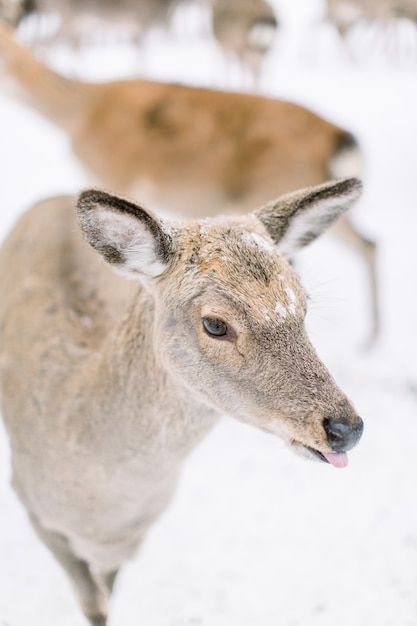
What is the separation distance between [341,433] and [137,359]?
0.65m

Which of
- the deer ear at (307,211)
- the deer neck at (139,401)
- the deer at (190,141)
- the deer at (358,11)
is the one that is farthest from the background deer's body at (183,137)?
the deer at (358,11)

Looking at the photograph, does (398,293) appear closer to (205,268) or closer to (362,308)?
(362,308)

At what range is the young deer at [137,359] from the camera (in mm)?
1652

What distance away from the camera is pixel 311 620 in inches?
104

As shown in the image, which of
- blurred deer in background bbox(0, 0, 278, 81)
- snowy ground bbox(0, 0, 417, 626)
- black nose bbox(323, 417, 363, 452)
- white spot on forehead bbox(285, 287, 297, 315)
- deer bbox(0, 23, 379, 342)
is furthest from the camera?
blurred deer in background bbox(0, 0, 278, 81)

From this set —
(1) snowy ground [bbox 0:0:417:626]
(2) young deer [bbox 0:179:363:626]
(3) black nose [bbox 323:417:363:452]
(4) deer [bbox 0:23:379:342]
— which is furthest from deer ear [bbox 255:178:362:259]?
(4) deer [bbox 0:23:379:342]

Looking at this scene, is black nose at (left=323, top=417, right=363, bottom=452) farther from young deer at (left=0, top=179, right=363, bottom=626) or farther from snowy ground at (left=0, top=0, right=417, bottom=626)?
snowy ground at (left=0, top=0, right=417, bottom=626)

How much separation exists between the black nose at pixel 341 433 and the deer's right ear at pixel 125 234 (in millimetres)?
563

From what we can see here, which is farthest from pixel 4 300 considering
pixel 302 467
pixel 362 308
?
pixel 362 308

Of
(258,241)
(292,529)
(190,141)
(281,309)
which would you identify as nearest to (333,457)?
(281,309)

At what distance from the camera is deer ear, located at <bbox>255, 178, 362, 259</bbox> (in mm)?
1929

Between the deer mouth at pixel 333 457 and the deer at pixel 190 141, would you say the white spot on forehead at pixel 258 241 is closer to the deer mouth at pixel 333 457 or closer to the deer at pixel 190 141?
the deer mouth at pixel 333 457

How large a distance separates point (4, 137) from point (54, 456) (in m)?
5.56

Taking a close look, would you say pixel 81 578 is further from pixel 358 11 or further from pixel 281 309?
pixel 358 11
